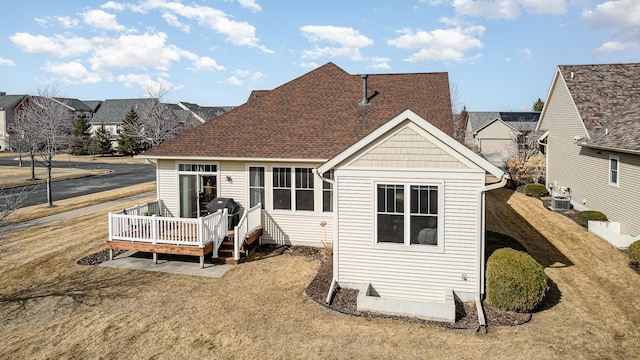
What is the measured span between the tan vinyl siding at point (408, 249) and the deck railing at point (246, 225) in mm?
3551

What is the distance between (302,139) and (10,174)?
36.1 m

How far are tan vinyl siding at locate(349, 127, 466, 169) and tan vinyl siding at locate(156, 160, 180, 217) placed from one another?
7833mm

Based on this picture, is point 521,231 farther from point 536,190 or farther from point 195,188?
point 195,188

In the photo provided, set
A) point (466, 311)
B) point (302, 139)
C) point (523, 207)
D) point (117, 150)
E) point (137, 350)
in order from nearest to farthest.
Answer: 1. point (137, 350)
2. point (466, 311)
3. point (302, 139)
4. point (523, 207)
5. point (117, 150)

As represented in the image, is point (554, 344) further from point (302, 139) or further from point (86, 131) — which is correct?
point (86, 131)

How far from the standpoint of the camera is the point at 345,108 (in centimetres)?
1596

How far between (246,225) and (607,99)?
725 inches

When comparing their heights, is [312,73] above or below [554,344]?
above

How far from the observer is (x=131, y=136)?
57.1 m

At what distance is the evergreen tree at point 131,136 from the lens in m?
56.8

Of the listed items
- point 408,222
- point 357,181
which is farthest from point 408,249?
point 357,181

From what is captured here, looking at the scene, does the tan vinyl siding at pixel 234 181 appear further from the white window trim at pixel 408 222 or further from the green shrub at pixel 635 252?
the green shrub at pixel 635 252

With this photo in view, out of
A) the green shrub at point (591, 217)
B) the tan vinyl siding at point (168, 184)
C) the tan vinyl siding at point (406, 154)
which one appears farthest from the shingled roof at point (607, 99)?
the tan vinyl siding at point (168, 184)

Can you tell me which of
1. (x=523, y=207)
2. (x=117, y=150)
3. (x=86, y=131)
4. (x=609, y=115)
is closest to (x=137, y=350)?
(x=523, y=207)
